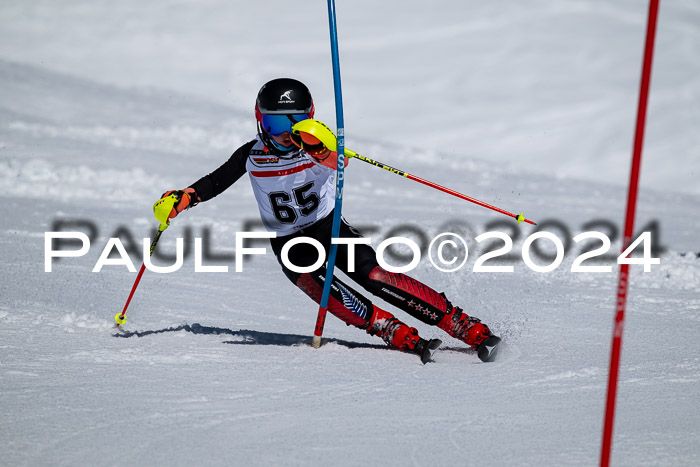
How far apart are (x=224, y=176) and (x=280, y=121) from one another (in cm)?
53

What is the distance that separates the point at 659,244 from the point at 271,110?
6.44 m

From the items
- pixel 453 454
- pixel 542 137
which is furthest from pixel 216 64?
pixel 453 454

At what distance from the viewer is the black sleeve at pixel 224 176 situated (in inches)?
168

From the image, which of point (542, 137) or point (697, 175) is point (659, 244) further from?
point (542, 137)

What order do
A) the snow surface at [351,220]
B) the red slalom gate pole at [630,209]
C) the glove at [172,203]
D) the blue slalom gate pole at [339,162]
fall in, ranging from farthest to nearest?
the glove at [172,203] → the blue slalom gate pole at [339,162] → the snow surface at [351,220] → the red slalom gate pole at [630,209]

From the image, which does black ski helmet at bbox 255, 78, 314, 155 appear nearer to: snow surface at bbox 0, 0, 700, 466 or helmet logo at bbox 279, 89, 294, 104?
helmet logo at bbox 279, 89, 294, 104

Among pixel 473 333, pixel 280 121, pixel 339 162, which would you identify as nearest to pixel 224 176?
pixel 280 121

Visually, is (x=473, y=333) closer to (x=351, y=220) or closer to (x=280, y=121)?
(x=280, y=121)

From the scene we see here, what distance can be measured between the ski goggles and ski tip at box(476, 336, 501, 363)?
1.44 meters

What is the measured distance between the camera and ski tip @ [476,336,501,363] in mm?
4000

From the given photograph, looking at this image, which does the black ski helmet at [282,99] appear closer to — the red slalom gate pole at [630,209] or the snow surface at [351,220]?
the snow surface at [351,220]

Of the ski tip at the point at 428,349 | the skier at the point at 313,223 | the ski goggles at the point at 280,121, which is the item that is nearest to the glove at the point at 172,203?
the skier at the point at 313,223

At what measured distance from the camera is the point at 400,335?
4086mm

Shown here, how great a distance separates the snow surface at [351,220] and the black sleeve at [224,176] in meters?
0.80
